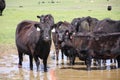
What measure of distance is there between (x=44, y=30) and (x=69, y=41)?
5.92 ft

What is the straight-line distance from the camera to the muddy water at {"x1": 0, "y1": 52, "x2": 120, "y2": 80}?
37.1ft

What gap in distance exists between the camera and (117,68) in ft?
42.0

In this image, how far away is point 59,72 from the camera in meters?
12.2

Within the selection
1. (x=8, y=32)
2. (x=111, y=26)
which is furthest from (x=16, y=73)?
(x=8, y=32)

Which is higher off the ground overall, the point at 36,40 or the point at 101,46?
the point at 36,40

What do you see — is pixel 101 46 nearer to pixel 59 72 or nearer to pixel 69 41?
pixel 69 41

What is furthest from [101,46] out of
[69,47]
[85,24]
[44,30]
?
[85,24]

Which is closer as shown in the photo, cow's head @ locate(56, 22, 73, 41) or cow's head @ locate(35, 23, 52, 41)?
cow's head @ locate(35, 23, 52, 41)

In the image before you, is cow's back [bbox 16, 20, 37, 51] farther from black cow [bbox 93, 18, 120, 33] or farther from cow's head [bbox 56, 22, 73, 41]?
black cow [bbox 93, 18, 120, 33]

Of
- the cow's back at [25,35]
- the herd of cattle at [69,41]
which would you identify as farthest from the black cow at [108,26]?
the cow's back at [25,35]

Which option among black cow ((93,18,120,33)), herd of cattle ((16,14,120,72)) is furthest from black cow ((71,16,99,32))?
herd of cattle ((16,14,120,72))

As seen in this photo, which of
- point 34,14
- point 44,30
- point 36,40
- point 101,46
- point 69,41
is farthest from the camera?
point 34,14

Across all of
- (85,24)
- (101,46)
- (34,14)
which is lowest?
(34,14)

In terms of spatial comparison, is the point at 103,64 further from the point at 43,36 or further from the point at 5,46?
the point at 5,46
